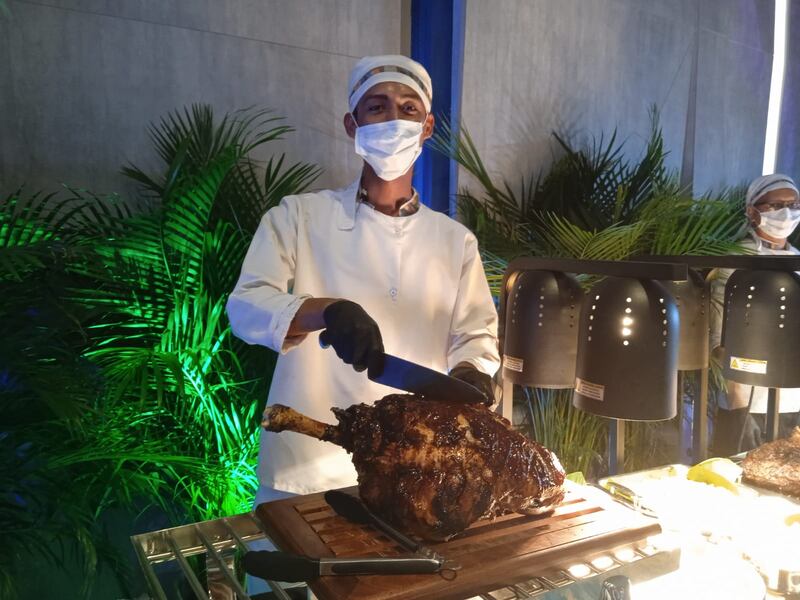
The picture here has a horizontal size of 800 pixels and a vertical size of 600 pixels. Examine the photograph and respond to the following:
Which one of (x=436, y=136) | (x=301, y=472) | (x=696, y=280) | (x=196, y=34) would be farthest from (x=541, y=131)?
(x=301, y=472)

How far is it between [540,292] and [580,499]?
1.68 ft

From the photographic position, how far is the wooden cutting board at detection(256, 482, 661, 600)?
0.99 meters

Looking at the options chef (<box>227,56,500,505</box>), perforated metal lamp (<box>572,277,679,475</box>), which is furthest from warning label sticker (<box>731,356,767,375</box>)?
chef (<box>227,56,500,505</box>)

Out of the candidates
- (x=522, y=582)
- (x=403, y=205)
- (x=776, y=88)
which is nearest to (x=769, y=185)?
(x=403, y=205)

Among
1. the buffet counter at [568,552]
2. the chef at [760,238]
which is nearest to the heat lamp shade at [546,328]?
the buffet counter at [568,552]

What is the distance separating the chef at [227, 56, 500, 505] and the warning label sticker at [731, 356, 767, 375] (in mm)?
757

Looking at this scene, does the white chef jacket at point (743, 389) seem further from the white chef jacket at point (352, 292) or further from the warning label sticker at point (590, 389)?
the warning label sticker at point (590, 389)

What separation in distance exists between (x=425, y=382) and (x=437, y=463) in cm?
20

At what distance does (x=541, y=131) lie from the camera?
4633 mm

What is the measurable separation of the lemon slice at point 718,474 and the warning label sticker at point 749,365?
0.30 m

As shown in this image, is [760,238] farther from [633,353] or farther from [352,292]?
[633,353]

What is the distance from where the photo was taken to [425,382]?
1.38m

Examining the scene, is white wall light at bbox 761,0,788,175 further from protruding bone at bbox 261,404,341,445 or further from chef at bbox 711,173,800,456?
protruding bone at bbox 261,404,341,445

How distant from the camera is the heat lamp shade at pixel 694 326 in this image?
166cm
